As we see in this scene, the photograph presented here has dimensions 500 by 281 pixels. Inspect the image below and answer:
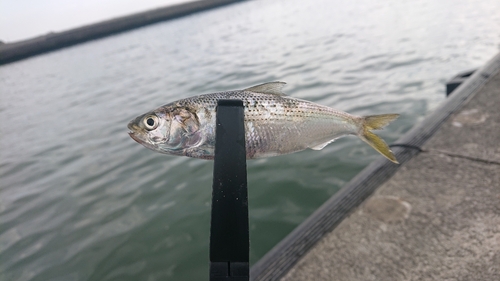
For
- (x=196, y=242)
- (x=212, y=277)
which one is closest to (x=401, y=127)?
(x=196, y=242)

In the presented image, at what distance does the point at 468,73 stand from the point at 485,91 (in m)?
2.85

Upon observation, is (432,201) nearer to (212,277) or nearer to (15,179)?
(212,277)

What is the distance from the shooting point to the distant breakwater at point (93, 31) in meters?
76.2

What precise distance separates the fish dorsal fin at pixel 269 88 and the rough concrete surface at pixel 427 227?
2.91 meters

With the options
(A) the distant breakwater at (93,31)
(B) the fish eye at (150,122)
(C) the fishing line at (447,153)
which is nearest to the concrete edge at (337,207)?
(C) the fishing line at (447,153)

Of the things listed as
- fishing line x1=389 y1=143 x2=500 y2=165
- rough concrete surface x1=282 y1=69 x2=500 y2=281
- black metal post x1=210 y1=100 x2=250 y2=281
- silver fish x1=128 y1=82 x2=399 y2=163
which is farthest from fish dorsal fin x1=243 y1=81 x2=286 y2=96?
fishing line x1=389 y1=143 x2=500 y2=165

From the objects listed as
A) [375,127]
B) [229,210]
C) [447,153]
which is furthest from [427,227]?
[229,210]

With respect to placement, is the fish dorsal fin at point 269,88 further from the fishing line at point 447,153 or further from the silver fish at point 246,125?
the fishing line at point 447,153

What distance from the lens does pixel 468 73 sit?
954 cm

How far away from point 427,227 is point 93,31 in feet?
323

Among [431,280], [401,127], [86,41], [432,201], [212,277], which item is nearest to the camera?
[212,277]

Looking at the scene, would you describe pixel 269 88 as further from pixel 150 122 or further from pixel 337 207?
pixel 337 207

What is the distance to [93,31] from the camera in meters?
88.6

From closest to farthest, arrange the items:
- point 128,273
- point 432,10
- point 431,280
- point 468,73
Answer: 1. point 431,280
2. point 128,273
3. point 468,73
4. point 432,10
